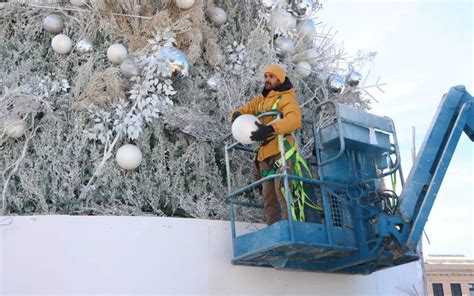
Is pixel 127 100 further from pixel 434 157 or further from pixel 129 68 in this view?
pixel 434 157

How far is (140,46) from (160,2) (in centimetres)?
61

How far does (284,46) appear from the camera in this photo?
25.7ft

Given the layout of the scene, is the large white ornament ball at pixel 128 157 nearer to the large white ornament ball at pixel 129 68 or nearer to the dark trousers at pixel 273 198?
the large white ornament ball at pixel 129 68

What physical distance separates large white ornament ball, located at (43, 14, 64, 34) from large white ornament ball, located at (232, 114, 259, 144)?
9.11ft

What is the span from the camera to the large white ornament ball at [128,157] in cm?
645

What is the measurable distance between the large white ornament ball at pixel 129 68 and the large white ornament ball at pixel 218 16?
136 cm

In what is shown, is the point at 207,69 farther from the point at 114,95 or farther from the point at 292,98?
the point at 292,98

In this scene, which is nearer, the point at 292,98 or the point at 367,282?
the point at 292,98

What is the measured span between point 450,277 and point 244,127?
29.7m

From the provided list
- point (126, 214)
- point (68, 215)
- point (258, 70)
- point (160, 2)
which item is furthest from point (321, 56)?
point (68, 215)

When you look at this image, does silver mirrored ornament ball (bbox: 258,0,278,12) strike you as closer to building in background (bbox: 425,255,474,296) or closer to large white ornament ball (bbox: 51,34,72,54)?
large white ornament ball (bbox: 51,34,72,54)

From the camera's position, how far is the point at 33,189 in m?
6.27

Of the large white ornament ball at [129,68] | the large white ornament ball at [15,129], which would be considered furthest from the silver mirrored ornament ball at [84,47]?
the large white ornament ball at [15,129]

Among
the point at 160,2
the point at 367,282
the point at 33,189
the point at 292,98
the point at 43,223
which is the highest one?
the point at 160,2
